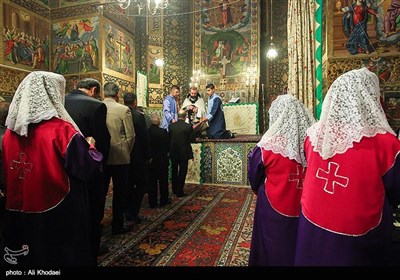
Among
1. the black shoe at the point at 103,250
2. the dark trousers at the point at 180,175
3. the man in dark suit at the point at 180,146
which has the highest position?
the man in dark suit at the point at 180,146

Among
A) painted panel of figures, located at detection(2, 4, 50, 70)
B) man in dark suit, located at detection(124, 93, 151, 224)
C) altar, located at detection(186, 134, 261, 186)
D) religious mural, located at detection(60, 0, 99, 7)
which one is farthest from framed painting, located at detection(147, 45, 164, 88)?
man in dark suit, located at detection(124, 93, 151, 224)

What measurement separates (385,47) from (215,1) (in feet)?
32.6

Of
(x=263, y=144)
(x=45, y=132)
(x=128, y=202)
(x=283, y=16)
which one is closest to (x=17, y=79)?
(x=128, y=202)

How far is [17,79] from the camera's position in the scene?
27.3ft

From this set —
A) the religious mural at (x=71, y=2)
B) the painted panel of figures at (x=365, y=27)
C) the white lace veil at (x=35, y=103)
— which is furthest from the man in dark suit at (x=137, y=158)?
the religious mural at (x=71, y=2)

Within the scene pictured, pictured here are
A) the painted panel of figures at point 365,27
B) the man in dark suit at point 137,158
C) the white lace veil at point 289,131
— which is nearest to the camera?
the white lace veil at point 289,131

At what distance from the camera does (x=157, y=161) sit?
4809 millimetres

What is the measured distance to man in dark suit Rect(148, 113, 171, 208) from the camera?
470cm

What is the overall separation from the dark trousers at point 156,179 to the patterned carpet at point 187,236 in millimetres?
180

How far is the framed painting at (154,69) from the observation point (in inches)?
488

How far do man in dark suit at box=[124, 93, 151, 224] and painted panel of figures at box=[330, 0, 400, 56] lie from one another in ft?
12.7

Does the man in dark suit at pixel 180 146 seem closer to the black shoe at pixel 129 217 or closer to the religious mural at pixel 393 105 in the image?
the black shoe at pixel 129 217

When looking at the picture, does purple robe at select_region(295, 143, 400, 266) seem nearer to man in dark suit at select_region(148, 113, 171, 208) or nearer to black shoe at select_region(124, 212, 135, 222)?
black shoe at select_region(124, 212, 135, 222)

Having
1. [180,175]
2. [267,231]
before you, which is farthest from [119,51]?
[267,231]
